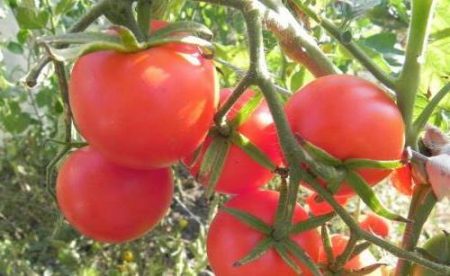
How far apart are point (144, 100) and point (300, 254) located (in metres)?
0.18

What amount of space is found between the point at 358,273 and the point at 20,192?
2026 mm

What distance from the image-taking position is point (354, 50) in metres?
0.73

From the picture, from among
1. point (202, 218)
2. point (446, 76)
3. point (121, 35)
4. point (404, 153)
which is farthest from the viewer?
point (202, 218)

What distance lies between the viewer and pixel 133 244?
2232 mm

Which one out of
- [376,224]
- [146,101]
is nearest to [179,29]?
[146,101]

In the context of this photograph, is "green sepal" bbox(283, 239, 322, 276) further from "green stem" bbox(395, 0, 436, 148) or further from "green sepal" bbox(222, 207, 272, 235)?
"green stem" bbox(395, 0, 436, 148)

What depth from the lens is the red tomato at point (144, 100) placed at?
540 mm

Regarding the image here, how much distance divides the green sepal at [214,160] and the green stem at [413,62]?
166 millimetres

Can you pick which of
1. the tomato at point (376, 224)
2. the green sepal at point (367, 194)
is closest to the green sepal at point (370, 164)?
the green sepal at point (367, 194)

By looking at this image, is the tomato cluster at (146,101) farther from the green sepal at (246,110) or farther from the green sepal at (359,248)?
the green sepal at (359,248)

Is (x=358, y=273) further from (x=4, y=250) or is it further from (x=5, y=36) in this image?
(x=5, y=36)

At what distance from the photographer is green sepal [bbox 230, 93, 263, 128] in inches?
24.5

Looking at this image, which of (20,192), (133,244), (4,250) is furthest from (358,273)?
(20,192)

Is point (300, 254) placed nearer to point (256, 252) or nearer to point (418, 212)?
point (256, 252)
